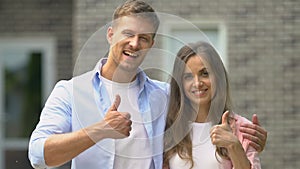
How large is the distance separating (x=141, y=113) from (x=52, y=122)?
16.5 inches

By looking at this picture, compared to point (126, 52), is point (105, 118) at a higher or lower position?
lower

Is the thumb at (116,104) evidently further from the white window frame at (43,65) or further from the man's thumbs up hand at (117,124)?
the white window frame at (43,65)

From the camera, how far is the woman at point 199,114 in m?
3.83

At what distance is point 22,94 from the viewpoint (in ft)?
36.4

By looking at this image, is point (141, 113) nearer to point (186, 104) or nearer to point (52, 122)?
point (186, 104)

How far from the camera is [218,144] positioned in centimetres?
371

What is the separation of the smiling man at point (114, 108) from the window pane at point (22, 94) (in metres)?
7.21

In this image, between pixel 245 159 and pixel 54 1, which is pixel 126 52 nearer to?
pixel 245 159

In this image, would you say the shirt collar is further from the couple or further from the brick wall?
the brick wall

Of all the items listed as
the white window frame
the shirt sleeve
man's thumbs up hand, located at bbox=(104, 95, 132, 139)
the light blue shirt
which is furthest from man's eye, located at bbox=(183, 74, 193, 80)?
the white window frame

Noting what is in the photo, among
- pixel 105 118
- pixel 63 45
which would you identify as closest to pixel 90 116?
pixel 105 118

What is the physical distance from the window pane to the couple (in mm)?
7214

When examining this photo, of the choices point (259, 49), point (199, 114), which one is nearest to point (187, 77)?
point (199, 114)

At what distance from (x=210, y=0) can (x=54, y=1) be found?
8.58 feet
